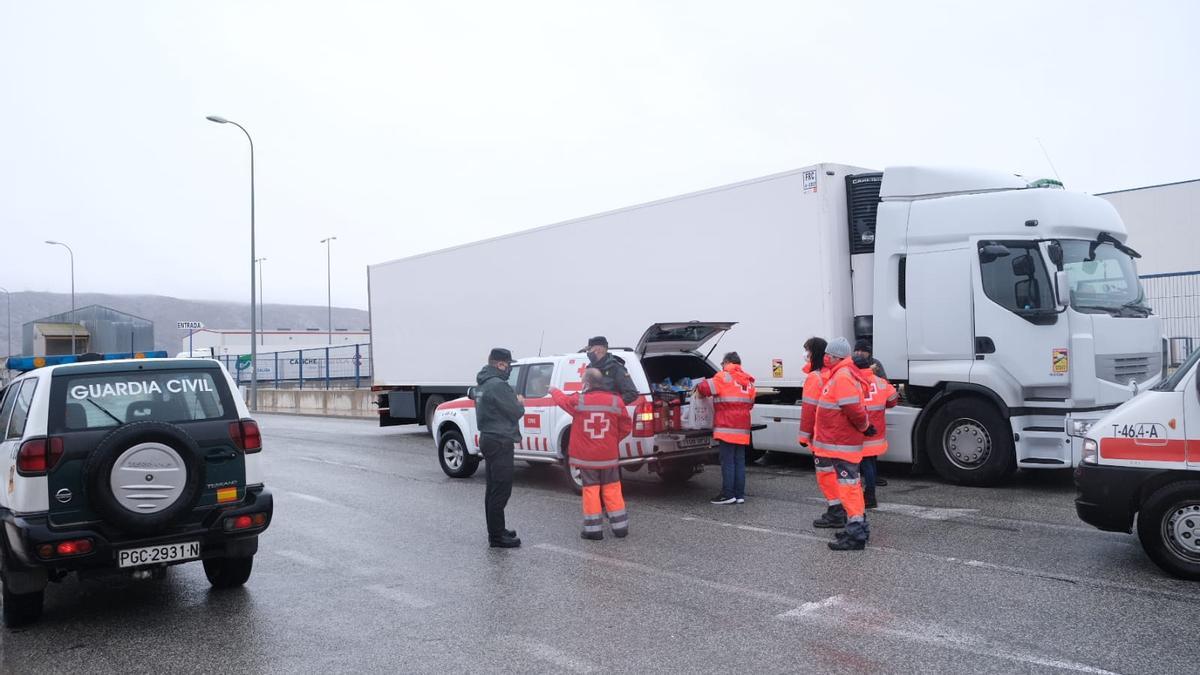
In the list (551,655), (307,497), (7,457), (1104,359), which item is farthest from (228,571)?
(1104,359)

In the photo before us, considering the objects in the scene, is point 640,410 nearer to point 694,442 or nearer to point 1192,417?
point 694,442

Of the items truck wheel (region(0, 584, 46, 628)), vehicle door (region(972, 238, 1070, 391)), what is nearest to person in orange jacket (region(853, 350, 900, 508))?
vehicle door (region(972, 238, 1070, 391))

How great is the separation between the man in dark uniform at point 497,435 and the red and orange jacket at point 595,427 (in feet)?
1.50

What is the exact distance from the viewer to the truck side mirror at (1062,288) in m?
9.60

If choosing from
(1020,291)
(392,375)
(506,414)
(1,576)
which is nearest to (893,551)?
(506,414)

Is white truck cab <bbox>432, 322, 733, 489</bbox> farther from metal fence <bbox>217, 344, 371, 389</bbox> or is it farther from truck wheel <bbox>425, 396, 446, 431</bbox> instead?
metal fence <bbox>217, 344, 371, 389</bbox>

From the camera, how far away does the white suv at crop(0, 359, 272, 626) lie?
218 inches

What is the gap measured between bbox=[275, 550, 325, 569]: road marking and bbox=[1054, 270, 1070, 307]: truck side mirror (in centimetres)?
773

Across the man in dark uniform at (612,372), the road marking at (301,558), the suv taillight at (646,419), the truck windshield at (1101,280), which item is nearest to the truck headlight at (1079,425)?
the truck windshield at (1101,280)

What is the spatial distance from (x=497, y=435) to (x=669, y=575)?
2200 millimetres

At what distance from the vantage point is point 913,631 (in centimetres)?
519

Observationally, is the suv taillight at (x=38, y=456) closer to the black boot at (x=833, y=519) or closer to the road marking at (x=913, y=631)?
the road marking at (x=913, y=631)

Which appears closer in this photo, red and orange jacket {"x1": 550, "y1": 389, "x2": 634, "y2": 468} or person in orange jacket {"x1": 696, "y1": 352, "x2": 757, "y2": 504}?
red and orange jacket {"x1": 550, "y1": 389, "x2": 634, "y2": 468}

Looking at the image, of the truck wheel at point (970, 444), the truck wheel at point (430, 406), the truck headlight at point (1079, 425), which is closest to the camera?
the truck headlight at point (1079, 425)
